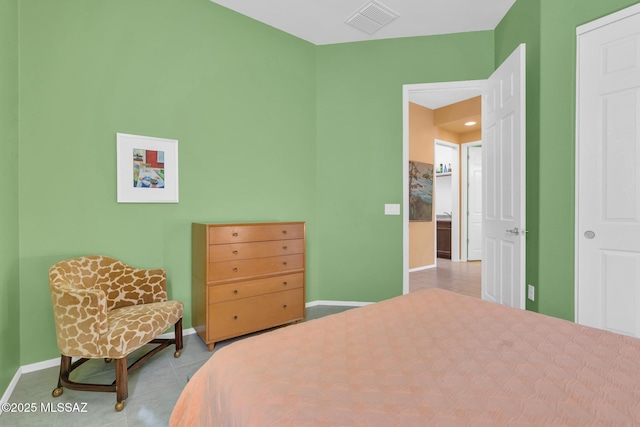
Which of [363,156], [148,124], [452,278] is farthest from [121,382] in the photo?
[452,278]

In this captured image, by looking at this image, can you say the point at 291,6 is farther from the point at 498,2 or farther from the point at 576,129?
the point at 576,129

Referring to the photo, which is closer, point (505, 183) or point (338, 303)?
point (505, 183)

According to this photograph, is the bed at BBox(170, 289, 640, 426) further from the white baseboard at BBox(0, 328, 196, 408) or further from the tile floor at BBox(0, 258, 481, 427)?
the white baseboard at BBox(0, 328, 196, 408)

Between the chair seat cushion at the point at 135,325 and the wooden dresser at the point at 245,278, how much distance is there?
13.2 inches

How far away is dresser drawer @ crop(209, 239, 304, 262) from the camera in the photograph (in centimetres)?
263

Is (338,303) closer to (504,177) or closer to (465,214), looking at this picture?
(504,177)

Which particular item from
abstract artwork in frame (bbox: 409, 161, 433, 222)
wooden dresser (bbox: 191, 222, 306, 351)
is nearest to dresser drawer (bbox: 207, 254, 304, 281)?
wooden dresser (bbox: 191, 222, 306, 351)

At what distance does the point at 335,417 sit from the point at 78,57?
3033 millimetres

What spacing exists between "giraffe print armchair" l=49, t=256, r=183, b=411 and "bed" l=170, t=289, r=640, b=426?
3.37ft

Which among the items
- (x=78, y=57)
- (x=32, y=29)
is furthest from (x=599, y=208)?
(x=32, y=29)

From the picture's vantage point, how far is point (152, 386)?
2.11 metres

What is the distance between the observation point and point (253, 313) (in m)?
2.84

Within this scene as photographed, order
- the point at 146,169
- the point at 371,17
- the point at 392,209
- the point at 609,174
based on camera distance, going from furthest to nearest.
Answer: the point at 392,209 < the point at 371,17 < the point at 146,169 < the point at 609,174

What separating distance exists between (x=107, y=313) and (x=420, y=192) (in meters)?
5.46
